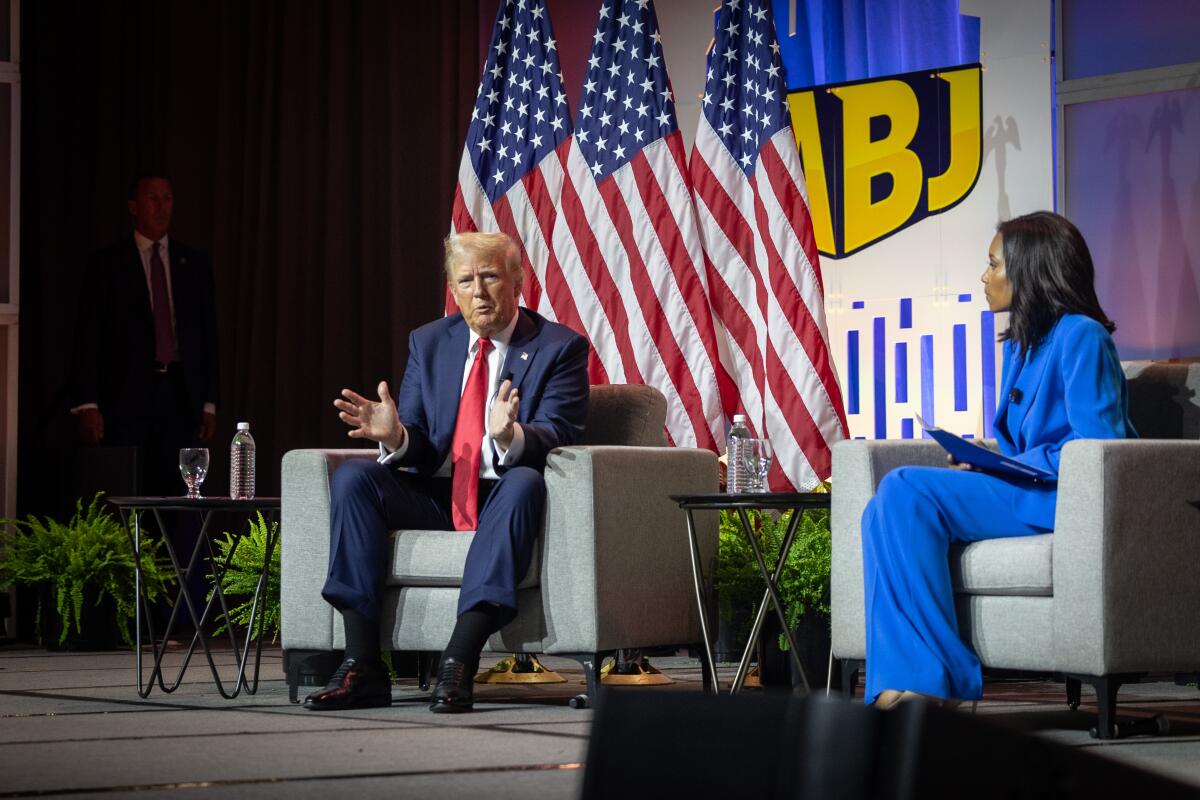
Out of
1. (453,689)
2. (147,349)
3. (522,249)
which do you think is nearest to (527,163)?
(522,249)

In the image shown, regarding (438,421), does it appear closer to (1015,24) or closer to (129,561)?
(129,561)

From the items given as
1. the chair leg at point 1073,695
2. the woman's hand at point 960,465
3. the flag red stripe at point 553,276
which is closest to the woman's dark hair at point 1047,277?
the woman's hand at point 960,465

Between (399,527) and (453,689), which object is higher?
(399,527)

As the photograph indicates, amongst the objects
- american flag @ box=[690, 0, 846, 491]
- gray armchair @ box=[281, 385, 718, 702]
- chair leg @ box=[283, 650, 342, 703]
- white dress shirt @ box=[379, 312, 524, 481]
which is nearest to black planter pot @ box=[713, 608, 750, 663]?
gray armchair @ box=[281, 385, 718, 702]

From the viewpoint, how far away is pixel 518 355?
4098 millimetres

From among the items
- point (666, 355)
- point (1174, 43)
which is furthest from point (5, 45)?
point (1174, 43)

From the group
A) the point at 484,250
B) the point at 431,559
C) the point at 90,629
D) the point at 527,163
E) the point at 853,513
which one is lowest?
the point at 90,629

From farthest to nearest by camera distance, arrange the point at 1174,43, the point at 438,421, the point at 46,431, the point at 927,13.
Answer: the point at 46,431 → the point at 927,13 → the point at 1174,43 → the point at 438,421

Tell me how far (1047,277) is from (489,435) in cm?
136

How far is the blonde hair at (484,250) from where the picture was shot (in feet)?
13.5

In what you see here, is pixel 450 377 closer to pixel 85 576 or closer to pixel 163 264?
pixel 85 576

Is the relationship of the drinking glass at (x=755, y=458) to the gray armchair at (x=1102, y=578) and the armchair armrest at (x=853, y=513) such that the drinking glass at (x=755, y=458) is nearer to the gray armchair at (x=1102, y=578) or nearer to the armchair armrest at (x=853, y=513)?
the armchair armrest at (x=853, y=513)

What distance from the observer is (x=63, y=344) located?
6969mm

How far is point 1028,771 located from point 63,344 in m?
6.49
